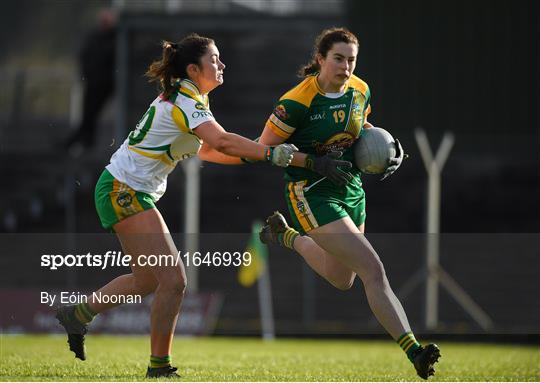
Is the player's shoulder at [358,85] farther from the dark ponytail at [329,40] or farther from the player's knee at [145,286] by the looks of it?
the player's knee at [145,286]

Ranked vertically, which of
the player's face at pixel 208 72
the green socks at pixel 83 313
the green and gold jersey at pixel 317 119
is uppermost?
the player's face at pixel 208 72

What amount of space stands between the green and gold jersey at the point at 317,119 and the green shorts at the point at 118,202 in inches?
37.7

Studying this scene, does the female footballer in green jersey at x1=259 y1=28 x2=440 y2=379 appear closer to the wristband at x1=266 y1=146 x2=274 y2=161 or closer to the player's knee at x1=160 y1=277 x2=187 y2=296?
the wristband at x1=266 y1=146 x2=274 y2=161

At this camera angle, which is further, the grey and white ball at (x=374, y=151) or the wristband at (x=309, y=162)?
the grey and white ball at (x=374, y=151)

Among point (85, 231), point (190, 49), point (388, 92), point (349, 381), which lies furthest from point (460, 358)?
point (388, 92)

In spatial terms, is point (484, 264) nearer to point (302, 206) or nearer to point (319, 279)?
point (319, 279)

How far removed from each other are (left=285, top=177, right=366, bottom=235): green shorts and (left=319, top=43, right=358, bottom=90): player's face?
0.68 m

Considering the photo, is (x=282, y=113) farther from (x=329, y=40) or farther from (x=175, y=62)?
(x=175, y=62)

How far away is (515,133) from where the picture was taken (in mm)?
19188

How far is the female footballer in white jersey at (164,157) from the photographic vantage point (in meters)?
7.79

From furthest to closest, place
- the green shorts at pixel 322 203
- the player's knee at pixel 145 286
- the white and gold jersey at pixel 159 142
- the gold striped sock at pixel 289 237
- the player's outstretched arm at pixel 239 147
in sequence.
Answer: the gold striped sock at pixel 289 237 → the green shorts at pixel 322 203 → the player's knee at pixel 145 286 → the white and gold jersey at pixel 159 142 → the player's outstretched arm at pixel 239 147

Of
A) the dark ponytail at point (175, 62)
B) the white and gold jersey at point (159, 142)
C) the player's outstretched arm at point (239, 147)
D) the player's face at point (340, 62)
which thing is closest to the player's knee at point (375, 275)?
the player's outstretched arm at point (239, 147)

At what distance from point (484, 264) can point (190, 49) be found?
7789 millimetres

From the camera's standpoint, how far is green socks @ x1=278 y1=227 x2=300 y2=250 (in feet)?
30.1
